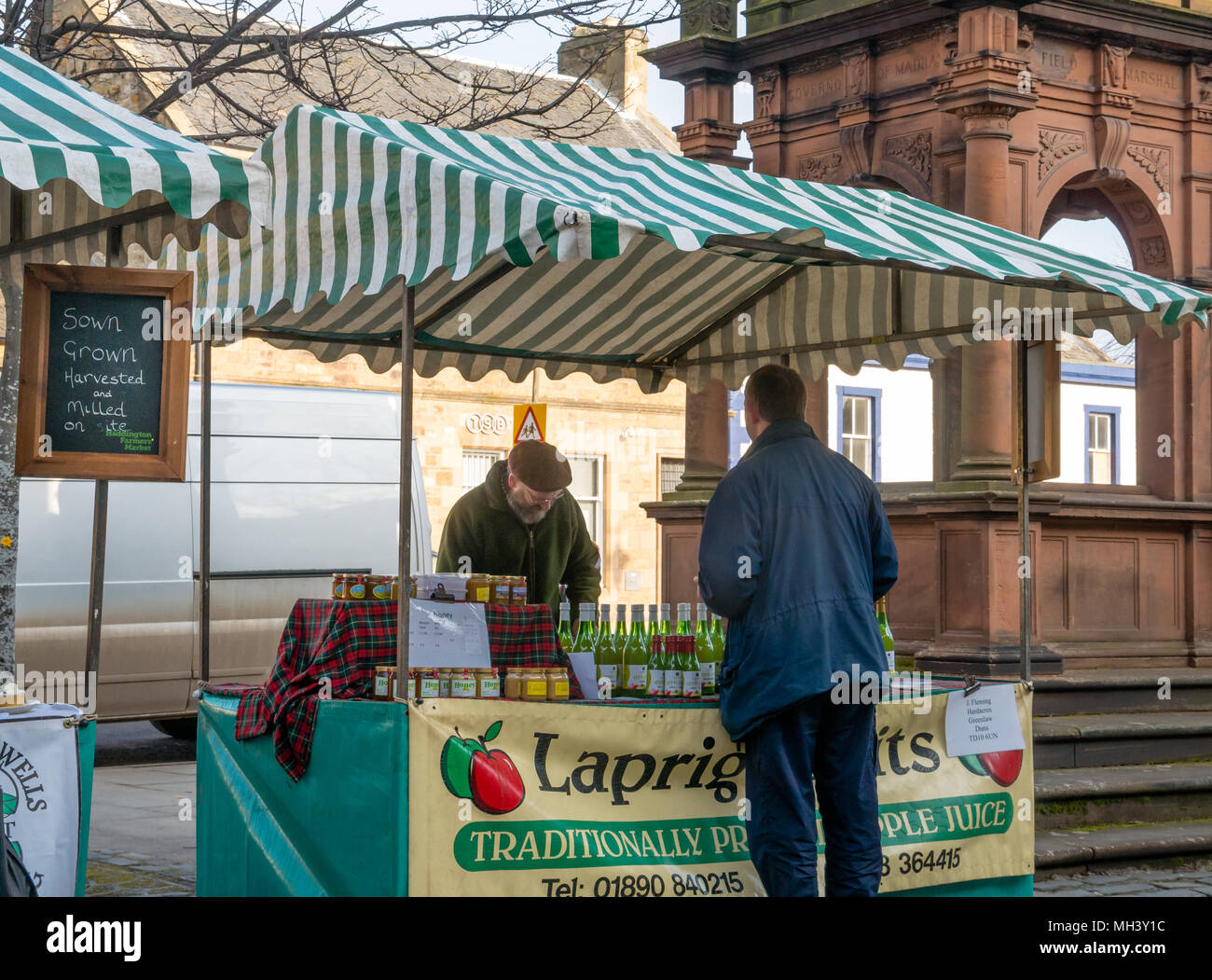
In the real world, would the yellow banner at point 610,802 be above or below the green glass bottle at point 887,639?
below

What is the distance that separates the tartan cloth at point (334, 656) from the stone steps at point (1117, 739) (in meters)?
3.74

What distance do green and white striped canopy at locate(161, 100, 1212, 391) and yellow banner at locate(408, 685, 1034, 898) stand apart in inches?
61.2

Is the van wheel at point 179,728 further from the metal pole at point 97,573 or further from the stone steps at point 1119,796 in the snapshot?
the stone steps at point 1119,796

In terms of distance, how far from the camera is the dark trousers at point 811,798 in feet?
18.2

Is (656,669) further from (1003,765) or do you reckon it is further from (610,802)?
(1003,765)

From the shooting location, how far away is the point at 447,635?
18.6 feet

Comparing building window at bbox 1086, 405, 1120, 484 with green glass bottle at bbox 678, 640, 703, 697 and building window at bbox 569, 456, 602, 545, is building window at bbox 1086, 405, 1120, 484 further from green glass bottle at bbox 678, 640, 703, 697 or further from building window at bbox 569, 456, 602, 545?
green glass bottle at bbox 678, 640, 703, 697

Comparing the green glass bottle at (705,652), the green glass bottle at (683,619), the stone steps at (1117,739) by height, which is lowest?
the stone steps at (1117,739)

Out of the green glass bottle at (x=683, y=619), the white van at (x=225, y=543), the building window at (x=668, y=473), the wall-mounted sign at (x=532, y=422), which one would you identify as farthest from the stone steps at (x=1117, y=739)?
the building window at (x=668, y=473)

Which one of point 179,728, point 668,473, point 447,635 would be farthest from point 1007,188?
point 668,473

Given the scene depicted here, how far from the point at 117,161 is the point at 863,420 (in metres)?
24.1

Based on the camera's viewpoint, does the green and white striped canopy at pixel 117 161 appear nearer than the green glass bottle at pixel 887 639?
Yes

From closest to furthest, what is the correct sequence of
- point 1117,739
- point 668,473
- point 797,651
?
point 797,651, point 1117,739, point 668,473

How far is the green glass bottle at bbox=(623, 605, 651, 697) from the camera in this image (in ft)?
20.4
